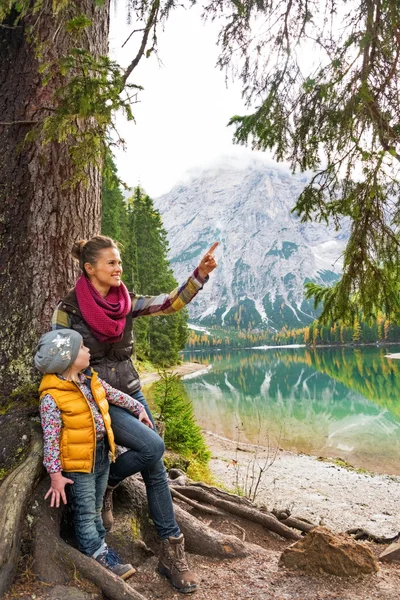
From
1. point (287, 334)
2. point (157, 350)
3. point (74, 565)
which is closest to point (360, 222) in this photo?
point (74, 565)

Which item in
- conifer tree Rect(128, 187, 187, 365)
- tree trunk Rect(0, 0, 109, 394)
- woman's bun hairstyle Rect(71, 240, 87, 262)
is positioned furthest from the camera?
conifer tree Rect(128, 187, 187, 365)

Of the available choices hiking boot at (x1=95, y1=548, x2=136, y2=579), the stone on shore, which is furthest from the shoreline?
hiking boot at (x1=95, y1=548, x2=136, y2=579)

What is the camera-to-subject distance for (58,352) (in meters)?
2.73

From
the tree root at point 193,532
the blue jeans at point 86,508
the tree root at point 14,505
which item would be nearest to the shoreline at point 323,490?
the tree root at point 193,532

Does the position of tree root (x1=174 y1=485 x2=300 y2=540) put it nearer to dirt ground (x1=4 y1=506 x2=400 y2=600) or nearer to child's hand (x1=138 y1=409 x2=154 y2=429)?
dirt ground (x1=4 y1=506 x2=400 y2=600)

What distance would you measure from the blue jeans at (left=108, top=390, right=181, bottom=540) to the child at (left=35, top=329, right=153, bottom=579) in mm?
103

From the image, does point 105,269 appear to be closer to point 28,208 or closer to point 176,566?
point 28,208

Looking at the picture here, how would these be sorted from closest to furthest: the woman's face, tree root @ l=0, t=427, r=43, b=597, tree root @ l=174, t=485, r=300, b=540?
tree root @ l=0, t=427, r=43, b=597 → the woman's face → tree root @ l=174, t=485, r=300, b=540

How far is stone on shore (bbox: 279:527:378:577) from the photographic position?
3041 millimetres

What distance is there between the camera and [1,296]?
325 cm

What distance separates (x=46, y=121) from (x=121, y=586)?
2.75 meters

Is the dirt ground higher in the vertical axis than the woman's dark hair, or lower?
lower

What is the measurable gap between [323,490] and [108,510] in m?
8.39

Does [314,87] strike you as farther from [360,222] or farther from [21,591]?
[21,591]
